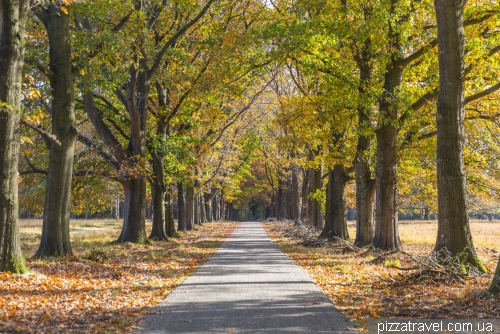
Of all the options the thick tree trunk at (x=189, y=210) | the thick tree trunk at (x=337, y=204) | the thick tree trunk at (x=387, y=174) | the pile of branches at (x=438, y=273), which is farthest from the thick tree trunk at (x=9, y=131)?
the thick tree trunk at (x=189, y=210)

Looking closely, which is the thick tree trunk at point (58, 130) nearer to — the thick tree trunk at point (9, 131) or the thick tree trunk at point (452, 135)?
the thick tree trunk at point (9, 131)

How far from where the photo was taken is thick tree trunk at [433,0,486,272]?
10.9 m

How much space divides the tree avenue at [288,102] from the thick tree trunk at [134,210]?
0.06 meters

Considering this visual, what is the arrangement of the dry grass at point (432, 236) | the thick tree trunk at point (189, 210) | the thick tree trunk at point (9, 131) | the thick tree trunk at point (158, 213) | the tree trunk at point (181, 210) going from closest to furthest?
the thick tree trunk at point (9, 131) → the thick tree trunk at point (158, 213) → the dry grass at point (432, 236) → the tree trunk at point (181, 210) → the thick tree trunk at point (189, 210)

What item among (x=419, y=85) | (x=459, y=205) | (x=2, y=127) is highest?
(x=419, y=85)

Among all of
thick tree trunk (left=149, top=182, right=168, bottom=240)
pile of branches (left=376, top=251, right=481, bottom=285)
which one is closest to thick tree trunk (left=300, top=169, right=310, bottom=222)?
thick tree trunk (left=149, top=182, right=168, bottom=240)

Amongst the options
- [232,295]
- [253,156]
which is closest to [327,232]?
[232,295]

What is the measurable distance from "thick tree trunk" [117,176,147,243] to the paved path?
9041mm

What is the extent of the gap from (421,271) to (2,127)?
8979mm

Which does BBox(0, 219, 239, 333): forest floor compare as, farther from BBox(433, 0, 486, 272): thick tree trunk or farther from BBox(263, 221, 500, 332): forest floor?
BBox(433, 0, 486, 272): thick tree trunk

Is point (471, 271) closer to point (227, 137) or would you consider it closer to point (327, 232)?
point (327, 232)

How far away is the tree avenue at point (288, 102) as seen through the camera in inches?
432

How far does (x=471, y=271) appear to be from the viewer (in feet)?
35.3

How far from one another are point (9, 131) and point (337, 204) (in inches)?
629
